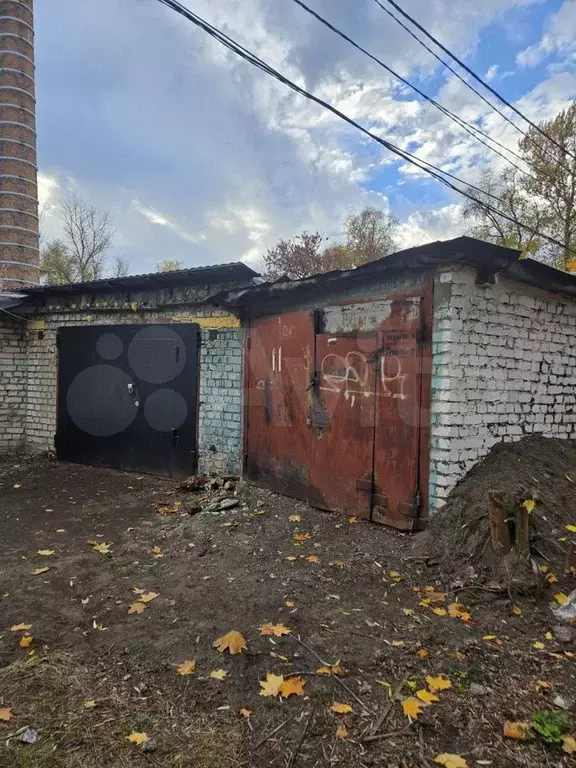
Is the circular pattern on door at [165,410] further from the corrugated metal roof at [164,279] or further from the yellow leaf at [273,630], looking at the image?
the yellow leaf at [273,630]

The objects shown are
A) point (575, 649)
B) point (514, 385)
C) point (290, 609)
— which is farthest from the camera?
point (514, 385)

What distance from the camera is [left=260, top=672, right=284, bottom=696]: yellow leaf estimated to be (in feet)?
7.15

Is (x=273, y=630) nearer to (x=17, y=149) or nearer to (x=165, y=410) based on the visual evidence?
(x=165, y=410)

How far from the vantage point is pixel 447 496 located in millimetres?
3910

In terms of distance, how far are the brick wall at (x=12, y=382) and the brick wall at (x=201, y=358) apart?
132 mm

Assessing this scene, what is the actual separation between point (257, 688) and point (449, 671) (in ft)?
3.20

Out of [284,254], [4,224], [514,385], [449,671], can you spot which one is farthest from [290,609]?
[284,254]

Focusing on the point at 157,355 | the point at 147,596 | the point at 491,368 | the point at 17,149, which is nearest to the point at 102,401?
the point at 157,355

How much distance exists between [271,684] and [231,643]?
15.2 inches

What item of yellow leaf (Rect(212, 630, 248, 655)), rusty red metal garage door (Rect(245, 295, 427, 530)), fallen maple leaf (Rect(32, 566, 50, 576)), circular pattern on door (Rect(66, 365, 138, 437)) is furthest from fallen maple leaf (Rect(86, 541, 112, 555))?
circular pattern on door (Rect(66, 365, 138, 437))

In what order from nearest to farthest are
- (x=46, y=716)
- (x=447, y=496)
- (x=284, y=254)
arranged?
(x=46, y=716) → (x=447, y=496) → (x=284, y=254)

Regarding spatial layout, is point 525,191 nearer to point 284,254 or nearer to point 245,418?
point 284,254

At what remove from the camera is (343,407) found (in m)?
4.72

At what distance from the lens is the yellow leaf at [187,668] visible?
233 centimetres
